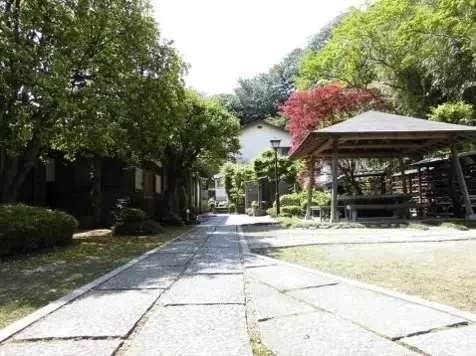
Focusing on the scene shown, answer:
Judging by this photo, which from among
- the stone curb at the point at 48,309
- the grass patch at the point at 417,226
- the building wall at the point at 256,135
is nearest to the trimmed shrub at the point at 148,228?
the grass patch at the point at 417,226

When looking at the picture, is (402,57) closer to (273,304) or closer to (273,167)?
(273,167)

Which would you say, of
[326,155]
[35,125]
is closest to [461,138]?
[326,155]

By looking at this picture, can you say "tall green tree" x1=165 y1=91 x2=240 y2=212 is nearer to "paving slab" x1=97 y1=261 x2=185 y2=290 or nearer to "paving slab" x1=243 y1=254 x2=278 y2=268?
"paving slab" x1=243 y1=254 x2=278 y2=268

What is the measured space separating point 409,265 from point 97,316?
14.7ft

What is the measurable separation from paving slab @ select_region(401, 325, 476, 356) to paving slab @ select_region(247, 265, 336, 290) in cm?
212

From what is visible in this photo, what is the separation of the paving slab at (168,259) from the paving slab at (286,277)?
1.65 meters

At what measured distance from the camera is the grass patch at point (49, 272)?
517 cm

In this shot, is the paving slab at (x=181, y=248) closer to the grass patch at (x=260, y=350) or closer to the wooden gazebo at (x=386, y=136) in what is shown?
the wooden gazebo at (x=386, y=136)

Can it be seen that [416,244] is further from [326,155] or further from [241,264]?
[326,155]

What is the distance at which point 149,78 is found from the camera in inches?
550

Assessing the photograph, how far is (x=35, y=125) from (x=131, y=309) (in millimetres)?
8521

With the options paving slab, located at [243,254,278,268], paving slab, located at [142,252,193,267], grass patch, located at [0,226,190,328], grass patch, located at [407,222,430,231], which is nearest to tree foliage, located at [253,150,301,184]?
grass patch, located at [407,222,430,231]

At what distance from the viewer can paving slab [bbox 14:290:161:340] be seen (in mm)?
3814

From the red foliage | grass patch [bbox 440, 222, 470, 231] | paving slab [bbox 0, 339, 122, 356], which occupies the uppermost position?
the red foliage
